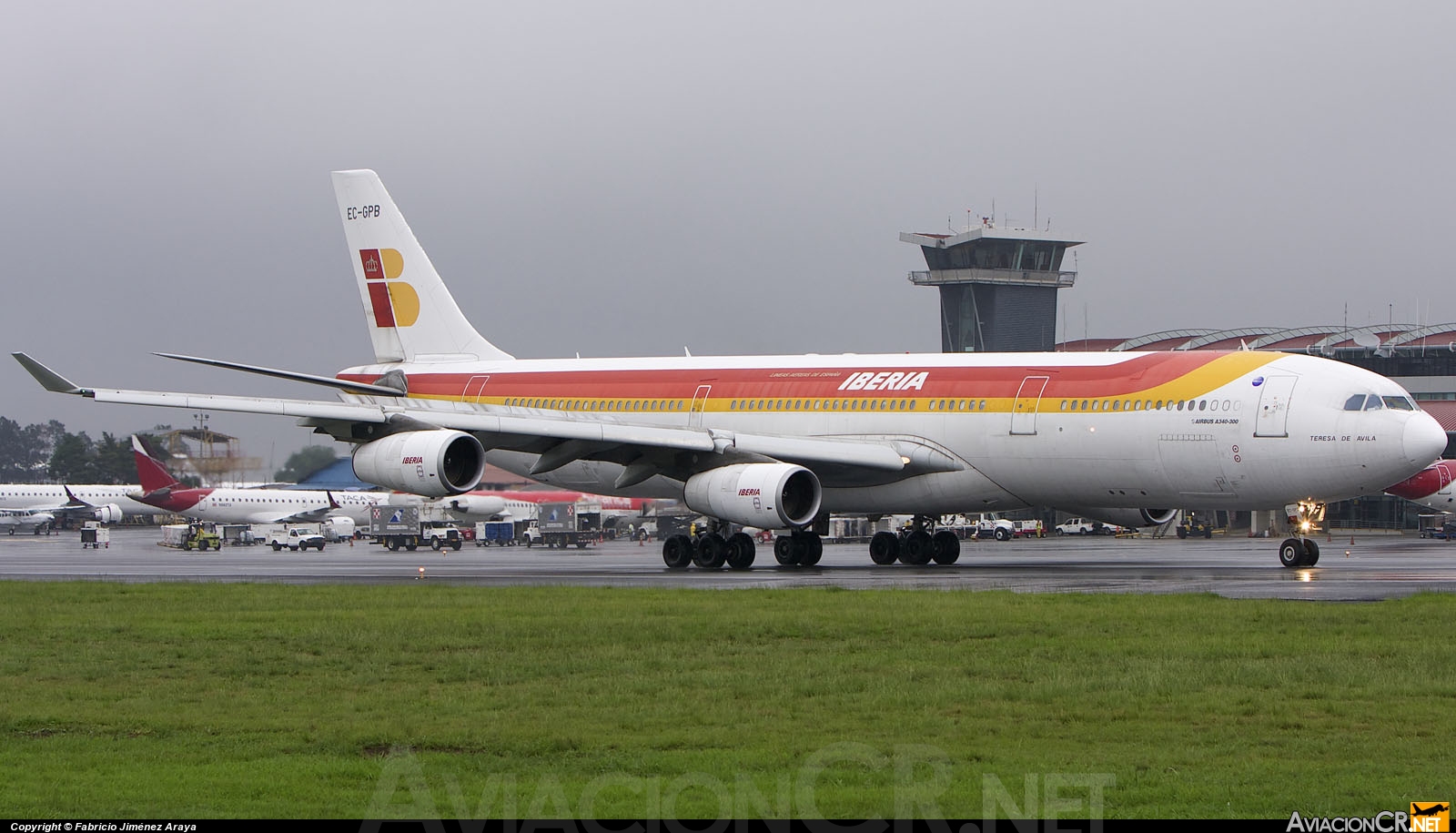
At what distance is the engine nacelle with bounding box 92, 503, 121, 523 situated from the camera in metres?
88.0

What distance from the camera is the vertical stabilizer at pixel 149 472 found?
7562 centimetres

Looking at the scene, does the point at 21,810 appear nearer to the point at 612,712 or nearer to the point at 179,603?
the point at 612,712

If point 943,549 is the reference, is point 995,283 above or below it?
above

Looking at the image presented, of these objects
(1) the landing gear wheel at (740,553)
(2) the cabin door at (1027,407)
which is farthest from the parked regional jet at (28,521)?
(2) the cabin door at (1027,407)

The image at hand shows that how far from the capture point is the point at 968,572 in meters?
30.4

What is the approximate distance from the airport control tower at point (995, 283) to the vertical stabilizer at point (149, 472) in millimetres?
70267

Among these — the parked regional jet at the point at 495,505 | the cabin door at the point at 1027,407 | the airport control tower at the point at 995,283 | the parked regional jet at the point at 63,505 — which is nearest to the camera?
the cabin door at the point at 1027,407

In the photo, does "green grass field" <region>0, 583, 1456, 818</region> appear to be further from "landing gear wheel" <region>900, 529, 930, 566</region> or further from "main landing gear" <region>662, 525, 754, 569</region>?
"landing gear wheel" <region>900, 529, 930, 566</region>

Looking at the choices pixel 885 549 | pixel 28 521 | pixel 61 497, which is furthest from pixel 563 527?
pixel 61 497

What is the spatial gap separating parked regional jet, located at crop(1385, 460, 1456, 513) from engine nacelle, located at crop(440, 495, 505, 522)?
41.1 m

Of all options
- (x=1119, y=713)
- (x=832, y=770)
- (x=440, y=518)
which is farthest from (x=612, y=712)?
(x=440, y=518)

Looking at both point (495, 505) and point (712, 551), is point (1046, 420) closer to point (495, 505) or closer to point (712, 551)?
point (712, 551)

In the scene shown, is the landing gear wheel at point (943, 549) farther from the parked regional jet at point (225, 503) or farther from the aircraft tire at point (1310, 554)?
the parked regional jet at point (225, 503)

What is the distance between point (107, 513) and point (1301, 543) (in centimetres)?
7469
